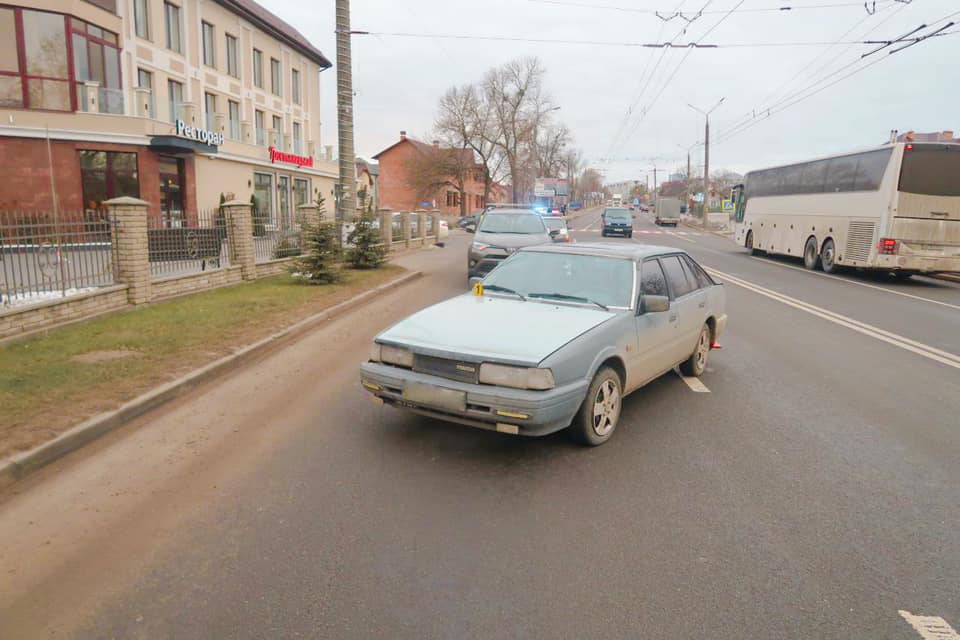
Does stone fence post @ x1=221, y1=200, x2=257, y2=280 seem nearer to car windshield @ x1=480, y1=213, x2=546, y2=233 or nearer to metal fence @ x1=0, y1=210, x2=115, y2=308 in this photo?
metal fence @ x1=0, y1=210, x2=115, y2=308

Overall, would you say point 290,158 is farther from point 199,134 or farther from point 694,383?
point 694,383

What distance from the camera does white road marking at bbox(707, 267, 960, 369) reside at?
8375 mm

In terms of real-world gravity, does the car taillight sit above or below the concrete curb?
above

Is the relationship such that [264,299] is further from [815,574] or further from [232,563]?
[815,574]

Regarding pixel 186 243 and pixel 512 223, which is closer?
pixel 186 243

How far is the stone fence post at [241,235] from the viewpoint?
13.3 metres

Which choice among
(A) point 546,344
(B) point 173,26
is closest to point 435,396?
(A) point 546,344


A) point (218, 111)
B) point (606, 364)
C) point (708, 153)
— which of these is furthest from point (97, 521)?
point (708, 153)

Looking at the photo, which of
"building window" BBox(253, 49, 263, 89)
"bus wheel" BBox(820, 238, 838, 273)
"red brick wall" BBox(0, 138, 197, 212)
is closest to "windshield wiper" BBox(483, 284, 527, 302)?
"bus wheel" BBox(820, 238, 838, 273)

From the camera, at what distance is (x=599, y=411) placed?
4977mm

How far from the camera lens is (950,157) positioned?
1639 cm

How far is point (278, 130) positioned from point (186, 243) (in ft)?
92.3

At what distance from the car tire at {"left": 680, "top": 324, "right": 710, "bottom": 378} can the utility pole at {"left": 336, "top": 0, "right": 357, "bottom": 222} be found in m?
11.9

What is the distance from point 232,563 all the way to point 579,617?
1742mm
